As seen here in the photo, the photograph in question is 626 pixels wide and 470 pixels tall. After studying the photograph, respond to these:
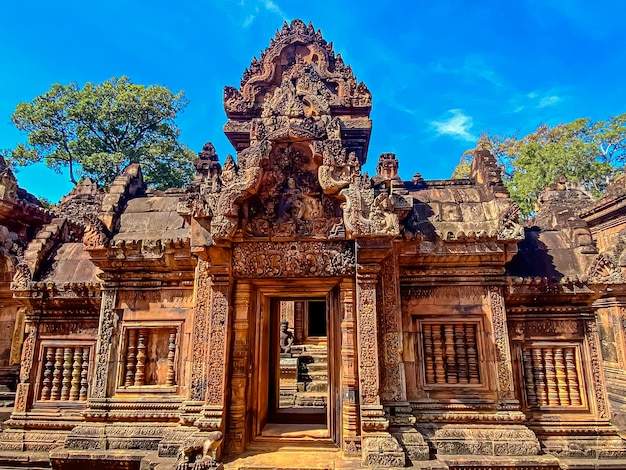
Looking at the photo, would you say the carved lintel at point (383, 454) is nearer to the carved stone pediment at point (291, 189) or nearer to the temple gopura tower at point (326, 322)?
the temple gopura tower at point (326, 322)

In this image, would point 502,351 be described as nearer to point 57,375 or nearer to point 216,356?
point 216,356

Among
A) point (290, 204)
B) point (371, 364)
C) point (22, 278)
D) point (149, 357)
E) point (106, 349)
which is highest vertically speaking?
point (290, 204)

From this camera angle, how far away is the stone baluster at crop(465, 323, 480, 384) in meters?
6.80

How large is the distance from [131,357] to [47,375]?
185 centimetres

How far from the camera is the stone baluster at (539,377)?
6.95 m

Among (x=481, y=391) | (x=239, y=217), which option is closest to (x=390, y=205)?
(x=239, y=217)

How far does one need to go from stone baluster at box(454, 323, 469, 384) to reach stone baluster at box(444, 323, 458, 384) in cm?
7

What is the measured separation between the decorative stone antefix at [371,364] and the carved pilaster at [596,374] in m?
3.59

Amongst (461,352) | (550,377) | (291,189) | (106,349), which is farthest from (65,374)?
(550,377)

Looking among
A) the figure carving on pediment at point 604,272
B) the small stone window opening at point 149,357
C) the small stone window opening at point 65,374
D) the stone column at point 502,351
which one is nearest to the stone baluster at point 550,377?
the stone column at point 502,351

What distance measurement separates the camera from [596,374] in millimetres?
6914

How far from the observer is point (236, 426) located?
20.9 ft

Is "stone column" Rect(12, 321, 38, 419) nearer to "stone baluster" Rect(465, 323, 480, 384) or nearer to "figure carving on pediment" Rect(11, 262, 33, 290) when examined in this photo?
"figure carving on pediment" Rect(11, 262, 33, 290)

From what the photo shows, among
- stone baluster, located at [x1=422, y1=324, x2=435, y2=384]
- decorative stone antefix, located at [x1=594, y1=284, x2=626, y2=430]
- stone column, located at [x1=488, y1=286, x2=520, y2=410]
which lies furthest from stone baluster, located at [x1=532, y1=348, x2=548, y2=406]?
decorative stone antefix, located at [x1=594, y1=284, x2=626, y2=430]
